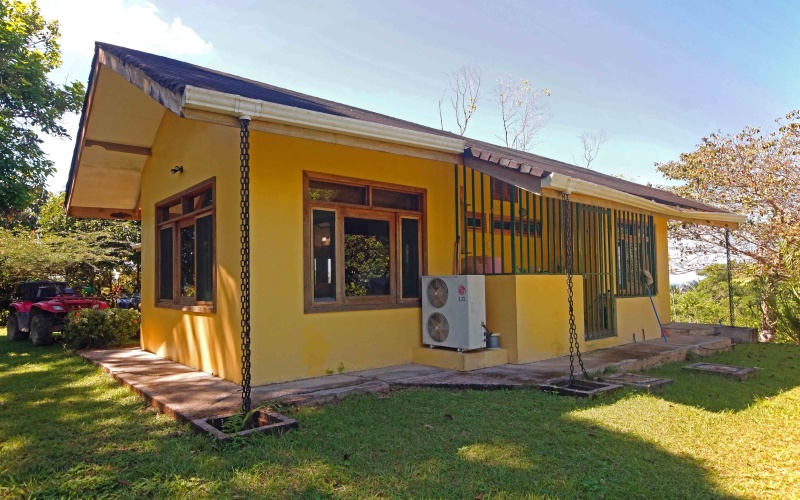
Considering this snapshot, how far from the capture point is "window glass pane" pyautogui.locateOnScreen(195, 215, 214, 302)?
21.5 ft

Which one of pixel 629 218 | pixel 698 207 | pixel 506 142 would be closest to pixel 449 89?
pixel 506 142

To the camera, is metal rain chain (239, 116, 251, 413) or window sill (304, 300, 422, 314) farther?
Answer: window sill (304, 300, 422, 314)

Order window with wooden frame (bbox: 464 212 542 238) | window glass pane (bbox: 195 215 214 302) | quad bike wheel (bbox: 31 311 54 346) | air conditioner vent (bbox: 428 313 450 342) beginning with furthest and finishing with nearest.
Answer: quad bike wheel (bbox: 31 311 54 346) < window with wooden frame (bbox: 464 212 542 238) < air conditioner vent (bbox: 428 313 450 342) < window glass pane (bbox: 195 215 214 302)

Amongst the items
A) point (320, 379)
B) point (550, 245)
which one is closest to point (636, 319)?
point (550, 245)

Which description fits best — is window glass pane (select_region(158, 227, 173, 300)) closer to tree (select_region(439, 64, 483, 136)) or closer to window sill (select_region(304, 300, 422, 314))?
window sill (select_region(304, 300, 422, 314))

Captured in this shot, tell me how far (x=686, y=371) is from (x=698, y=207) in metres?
6.49

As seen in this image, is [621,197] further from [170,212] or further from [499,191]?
[170,212]

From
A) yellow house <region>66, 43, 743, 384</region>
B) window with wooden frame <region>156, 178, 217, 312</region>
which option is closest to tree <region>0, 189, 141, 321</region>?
yellow house <region>66, 43, 743, 384</region>

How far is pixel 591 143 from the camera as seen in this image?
28.2m

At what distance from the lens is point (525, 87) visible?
26188 millimetres

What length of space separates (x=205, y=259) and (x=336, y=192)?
1928mm

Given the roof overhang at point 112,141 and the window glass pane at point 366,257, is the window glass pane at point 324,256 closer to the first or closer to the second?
the window glass pane at point 366,257

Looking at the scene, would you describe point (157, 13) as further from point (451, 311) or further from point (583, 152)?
point (583, 152)

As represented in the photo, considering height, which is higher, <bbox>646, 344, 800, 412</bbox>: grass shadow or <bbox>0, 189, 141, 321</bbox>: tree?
<bbox>0, 189, 141, 321</bbox>: tree
